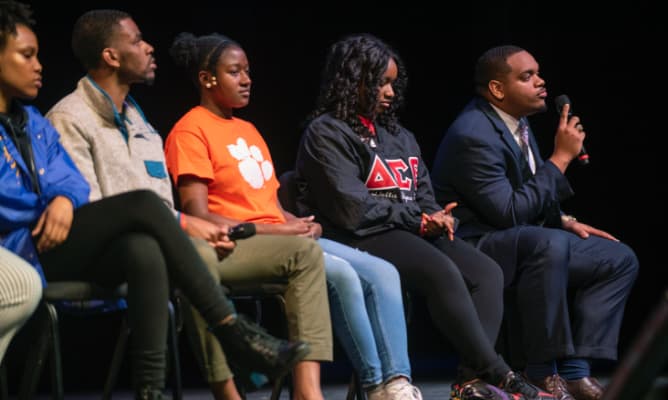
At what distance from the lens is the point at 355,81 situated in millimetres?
2896

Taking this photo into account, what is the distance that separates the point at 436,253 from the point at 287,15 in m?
1.55

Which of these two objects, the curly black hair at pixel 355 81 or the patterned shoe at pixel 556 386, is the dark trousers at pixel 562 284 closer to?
the patterned shoe at pixel 556 386

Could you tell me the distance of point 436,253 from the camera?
A: 2.58m

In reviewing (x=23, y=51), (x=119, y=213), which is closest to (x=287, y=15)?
(x=23, y=51)

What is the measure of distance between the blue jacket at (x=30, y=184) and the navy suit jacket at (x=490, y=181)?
1330 mm

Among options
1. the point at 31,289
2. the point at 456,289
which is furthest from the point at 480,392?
the point at 31,289

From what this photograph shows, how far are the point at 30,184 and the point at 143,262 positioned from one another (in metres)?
0.38

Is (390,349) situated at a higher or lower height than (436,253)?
lower

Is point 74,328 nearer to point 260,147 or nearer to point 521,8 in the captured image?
point 260,147

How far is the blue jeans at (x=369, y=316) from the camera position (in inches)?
92.4

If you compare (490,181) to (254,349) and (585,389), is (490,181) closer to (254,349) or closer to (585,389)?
(585,389)

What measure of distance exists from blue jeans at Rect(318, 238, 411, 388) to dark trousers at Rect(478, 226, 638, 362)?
0.59 meters

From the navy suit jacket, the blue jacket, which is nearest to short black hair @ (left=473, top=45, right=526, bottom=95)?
the navy suit jacket

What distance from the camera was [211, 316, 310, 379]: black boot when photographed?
193 cm
